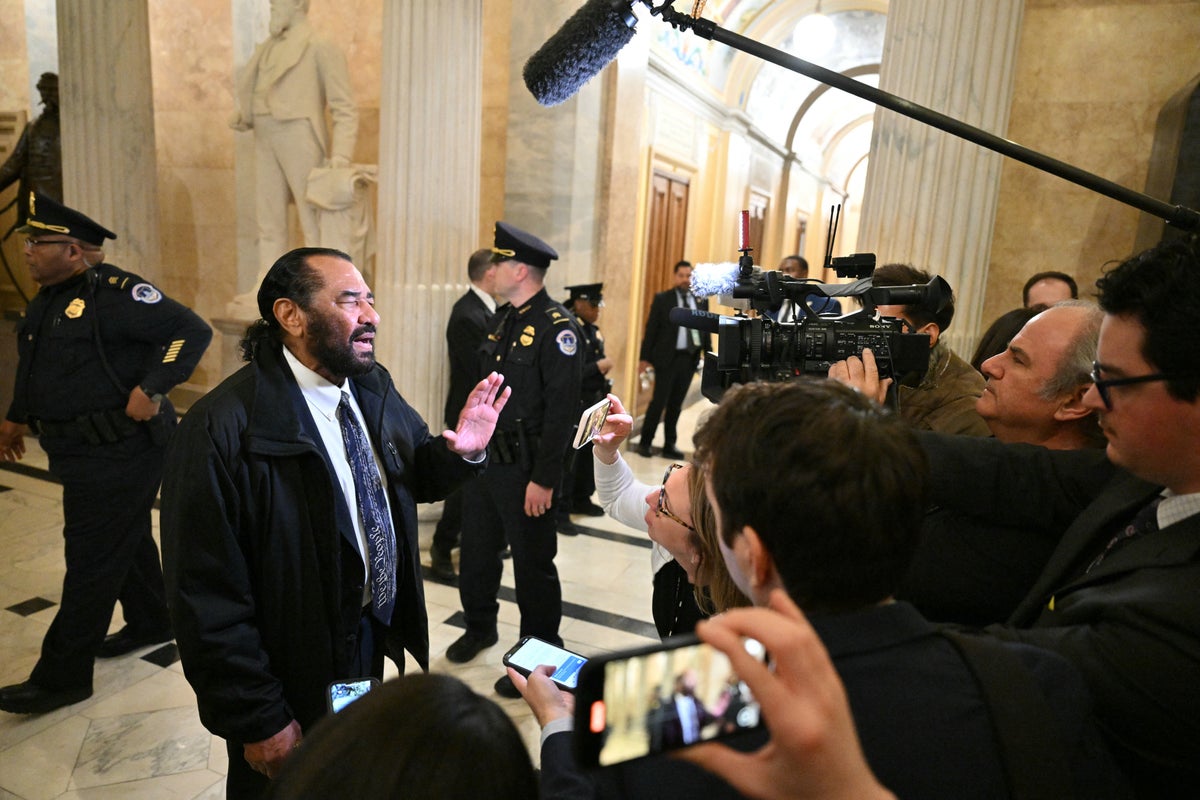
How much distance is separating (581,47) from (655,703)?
138 centimetres

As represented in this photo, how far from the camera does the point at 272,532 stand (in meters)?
1.61

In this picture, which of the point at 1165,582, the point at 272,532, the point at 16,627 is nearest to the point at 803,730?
the point at 1165,582

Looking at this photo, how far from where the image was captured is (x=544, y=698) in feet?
3.21

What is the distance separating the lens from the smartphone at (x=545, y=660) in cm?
106

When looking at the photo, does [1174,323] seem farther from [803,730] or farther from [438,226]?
[438,226]

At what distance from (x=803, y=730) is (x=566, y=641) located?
2993 mm

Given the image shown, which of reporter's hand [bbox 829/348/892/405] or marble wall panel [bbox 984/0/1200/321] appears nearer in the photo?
reporter's hand [bbox 829/348/892/405]

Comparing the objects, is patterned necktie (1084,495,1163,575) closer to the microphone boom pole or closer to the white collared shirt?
the microphone boom pole

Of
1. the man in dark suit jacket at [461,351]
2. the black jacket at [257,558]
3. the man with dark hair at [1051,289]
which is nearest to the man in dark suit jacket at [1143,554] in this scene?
the black jacket at [257,558]

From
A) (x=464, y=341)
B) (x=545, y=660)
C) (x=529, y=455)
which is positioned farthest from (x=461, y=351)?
(x=545, y=660)

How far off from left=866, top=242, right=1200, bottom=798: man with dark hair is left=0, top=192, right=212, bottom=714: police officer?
3.06 meters

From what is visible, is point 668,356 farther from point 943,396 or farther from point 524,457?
point 943,396

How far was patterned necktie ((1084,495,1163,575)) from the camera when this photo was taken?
1.00 m

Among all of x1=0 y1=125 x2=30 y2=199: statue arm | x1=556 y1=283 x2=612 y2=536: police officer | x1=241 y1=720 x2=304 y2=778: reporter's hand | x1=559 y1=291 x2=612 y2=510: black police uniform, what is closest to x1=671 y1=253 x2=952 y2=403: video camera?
x1=241 y1=720 x2=304 y2=778: reporter's hand
